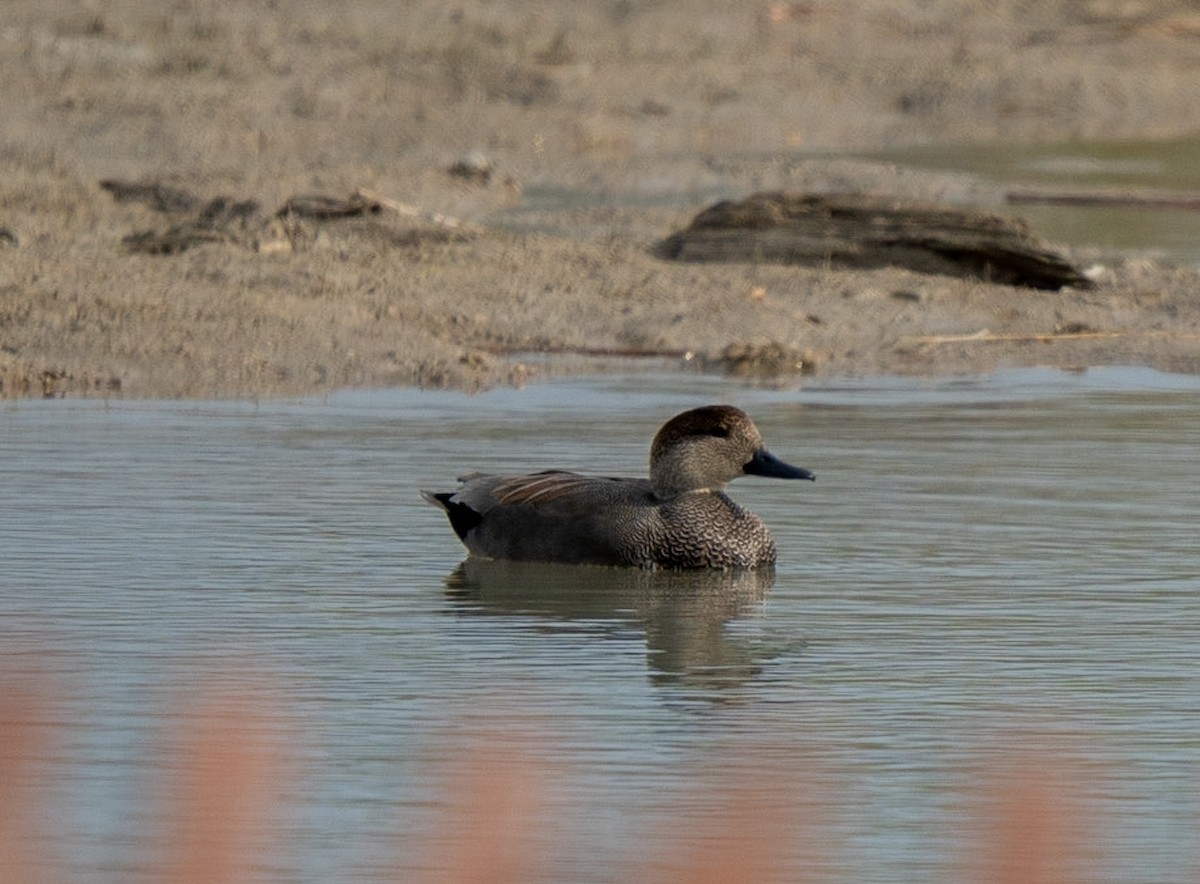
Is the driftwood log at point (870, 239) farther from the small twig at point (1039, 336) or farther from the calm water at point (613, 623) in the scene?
the calm water at point (613, 623)

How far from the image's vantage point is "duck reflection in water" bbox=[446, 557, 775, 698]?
253 inches

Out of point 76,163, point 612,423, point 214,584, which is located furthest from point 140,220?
point 214,584

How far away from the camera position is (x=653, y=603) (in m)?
7.43

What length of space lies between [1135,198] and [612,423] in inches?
349

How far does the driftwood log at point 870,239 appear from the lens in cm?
1443

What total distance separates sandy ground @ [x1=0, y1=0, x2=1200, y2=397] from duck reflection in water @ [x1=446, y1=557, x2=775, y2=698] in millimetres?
3767

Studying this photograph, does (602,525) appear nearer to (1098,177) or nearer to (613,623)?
(613,623)

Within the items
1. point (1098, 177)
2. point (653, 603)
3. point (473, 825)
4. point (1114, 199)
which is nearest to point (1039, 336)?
point (1114, 199)

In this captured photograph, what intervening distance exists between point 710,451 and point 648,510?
0.34m

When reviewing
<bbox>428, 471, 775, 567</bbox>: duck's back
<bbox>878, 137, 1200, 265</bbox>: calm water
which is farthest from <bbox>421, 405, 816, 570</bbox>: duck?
<bbox>878, 137, 1200, 265</bbox>: calm water

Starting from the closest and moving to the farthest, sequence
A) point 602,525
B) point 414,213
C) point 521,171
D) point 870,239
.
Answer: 1. point 602,525
2. point 870,239
3. point 414,213
4. point 521,171

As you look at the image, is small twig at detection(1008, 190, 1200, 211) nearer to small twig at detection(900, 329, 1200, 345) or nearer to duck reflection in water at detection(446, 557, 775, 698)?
small twig at detection(900, 329, 1200, 345)

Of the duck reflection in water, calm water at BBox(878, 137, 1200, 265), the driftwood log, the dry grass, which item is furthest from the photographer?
calm water at BBox(878, 137, 1200, 265)

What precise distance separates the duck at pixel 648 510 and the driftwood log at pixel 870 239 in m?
6.47
